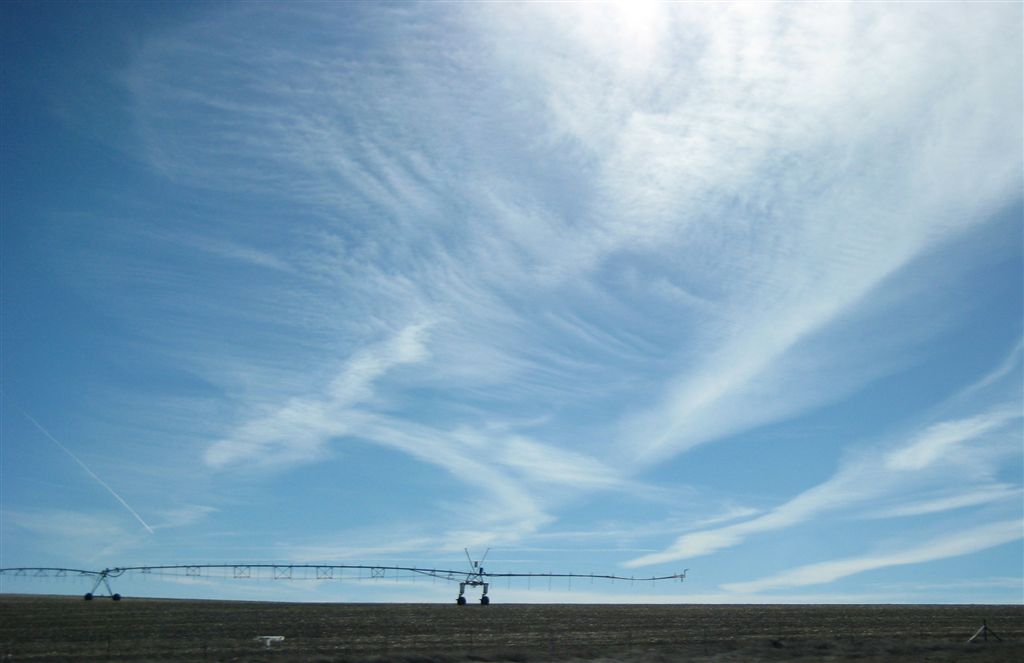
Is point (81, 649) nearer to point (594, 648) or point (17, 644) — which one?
point (17, 644)

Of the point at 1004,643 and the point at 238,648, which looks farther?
the point at 1004,643

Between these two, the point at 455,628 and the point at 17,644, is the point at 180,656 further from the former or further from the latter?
the point at 455,628

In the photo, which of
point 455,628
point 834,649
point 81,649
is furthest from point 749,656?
point 81,649

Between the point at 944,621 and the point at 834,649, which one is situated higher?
the point at 944,621

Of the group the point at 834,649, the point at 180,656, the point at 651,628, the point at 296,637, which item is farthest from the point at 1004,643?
the point at 180,656

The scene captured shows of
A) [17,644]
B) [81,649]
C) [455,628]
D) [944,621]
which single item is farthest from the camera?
[944,621]

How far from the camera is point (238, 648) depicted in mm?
63188

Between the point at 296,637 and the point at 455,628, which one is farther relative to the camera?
the point at 455,628

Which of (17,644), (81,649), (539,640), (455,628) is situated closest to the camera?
(81,649)

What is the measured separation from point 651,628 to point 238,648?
48970 millimetres

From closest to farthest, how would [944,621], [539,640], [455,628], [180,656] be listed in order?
[180,656] < [539,640] < [455,628] < [944,621]

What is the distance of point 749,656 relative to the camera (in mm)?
64375

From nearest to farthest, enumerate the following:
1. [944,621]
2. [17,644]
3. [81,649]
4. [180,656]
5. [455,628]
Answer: [180,656]
[81,649]
[17,644]
[455,628]
[944,621]

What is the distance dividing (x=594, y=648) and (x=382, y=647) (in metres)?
17.0
